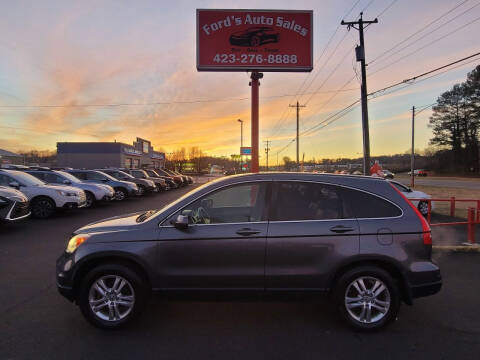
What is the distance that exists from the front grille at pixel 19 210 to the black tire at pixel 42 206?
6.72 feet

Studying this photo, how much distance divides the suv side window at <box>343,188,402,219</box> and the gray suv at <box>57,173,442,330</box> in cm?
1

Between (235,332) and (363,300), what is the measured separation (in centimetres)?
142

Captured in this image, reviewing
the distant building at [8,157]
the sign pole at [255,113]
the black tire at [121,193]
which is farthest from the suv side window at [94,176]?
the distant building at [8,157]

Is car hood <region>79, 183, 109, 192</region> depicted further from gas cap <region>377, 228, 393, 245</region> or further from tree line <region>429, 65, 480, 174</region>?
tree line <region>429, 65, 480, 174</region>

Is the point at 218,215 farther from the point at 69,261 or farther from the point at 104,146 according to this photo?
the point at 104,146

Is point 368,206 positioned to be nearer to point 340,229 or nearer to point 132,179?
point 340,229

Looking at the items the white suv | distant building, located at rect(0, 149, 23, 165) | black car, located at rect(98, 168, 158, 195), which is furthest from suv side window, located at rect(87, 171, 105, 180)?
distant building, located at rect(0, 149, 23, 165)

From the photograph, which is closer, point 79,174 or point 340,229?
point 340,229

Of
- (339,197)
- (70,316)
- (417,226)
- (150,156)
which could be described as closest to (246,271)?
(339,197)

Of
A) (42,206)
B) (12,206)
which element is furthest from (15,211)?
(42,206)

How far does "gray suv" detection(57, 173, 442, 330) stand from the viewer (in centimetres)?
320

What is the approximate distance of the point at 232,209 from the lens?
3975 mm

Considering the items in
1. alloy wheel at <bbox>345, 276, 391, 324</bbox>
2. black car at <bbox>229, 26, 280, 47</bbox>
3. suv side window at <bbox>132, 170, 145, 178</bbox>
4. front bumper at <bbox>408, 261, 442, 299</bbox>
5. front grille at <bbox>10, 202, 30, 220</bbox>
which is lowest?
alloy wheel at <bbox>345, 276, 391, 324</bbox>

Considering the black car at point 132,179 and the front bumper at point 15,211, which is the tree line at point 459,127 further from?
the front bumper at point 15,211
